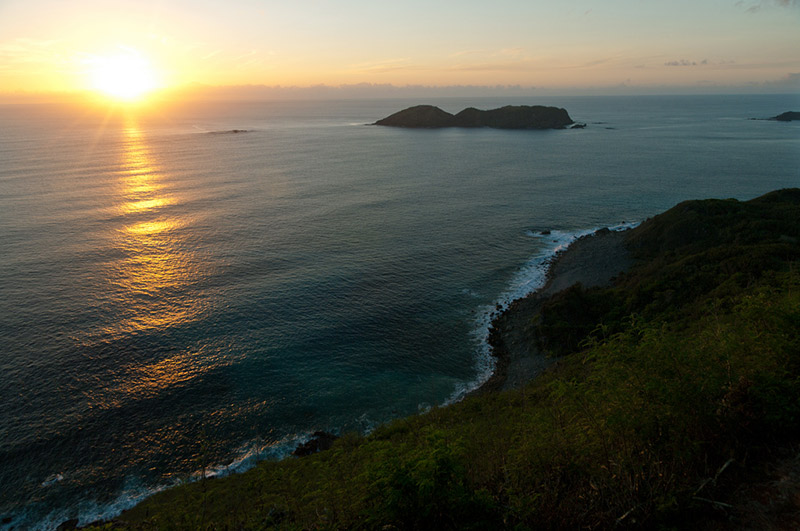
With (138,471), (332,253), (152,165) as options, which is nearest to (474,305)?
(332,253)

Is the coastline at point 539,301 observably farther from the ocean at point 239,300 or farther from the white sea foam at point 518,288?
the ocean at point 239,300

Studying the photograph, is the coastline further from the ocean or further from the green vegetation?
the green vegetation

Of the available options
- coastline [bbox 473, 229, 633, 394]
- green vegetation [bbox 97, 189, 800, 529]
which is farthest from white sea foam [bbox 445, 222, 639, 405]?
green vegetation [bbox 97, 189, 800, 529]

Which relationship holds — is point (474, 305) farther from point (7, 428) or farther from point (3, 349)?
point (3, 349)

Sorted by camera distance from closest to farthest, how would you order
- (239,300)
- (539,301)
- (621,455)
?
(621,455), (239,300), (539,301)

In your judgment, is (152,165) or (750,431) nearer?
(750,431)

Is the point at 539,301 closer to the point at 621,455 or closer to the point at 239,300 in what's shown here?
the point at 239,300

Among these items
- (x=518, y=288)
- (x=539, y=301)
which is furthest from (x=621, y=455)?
(x=518, y=288)
